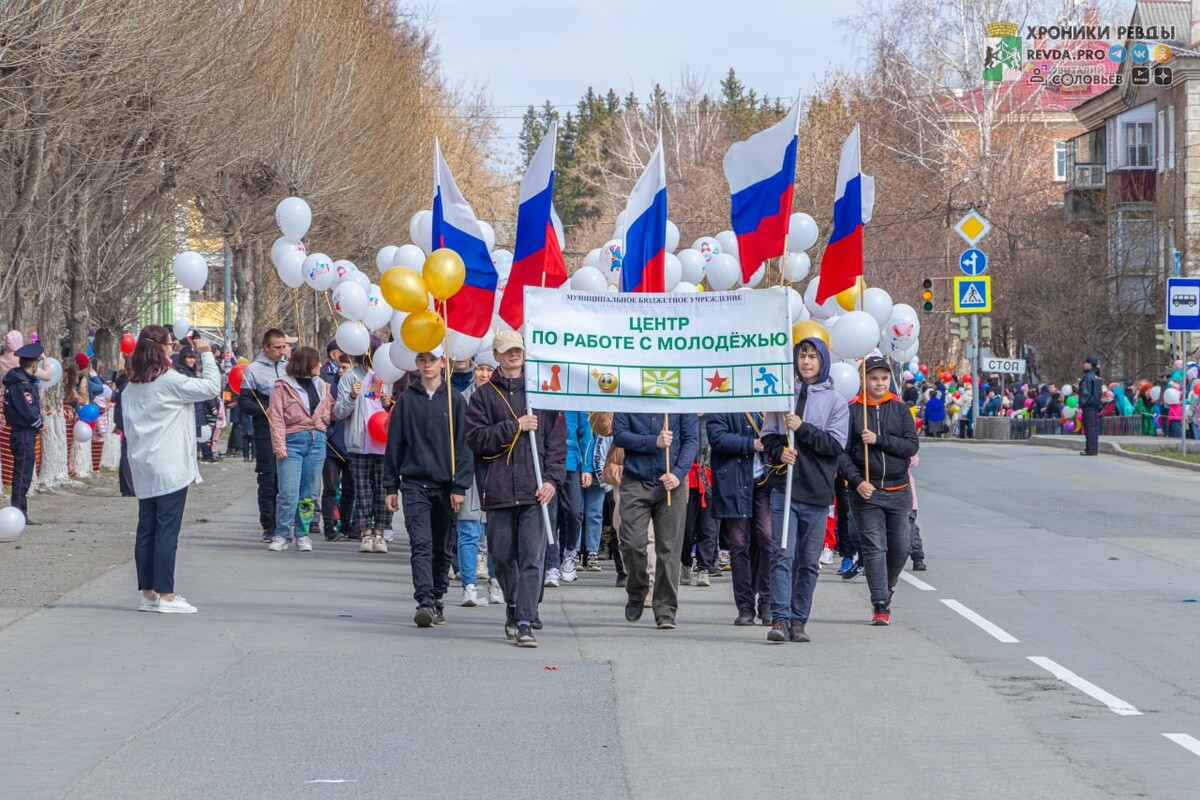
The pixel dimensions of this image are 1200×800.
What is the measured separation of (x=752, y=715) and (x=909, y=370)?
38.4 m

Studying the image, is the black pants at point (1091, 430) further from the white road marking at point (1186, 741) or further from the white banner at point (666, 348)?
the white road marking at point (1186, 741)

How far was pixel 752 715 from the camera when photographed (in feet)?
26.7

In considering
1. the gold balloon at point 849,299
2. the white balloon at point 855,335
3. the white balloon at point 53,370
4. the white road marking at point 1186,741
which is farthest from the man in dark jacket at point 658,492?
the white balloon at point 53,370

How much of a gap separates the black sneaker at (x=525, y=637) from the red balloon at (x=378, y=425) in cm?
541

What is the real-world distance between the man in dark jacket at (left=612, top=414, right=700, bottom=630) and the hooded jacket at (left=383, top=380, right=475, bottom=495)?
1.02 metres

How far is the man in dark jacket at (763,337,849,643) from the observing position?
34.6 feet

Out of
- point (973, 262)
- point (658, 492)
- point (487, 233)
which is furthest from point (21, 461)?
point (973, 262)

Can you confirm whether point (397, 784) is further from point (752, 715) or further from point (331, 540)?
point (331, 540)

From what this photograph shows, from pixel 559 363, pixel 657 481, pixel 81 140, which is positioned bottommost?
pixel 657 481

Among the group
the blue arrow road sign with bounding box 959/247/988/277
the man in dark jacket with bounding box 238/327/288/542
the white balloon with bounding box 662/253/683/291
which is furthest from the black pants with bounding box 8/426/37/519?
the blue arrow road sign with bounding box 959/247/988/277

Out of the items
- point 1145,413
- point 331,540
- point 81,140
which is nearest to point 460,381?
point 331,540

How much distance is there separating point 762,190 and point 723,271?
653 cm

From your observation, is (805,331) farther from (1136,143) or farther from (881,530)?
(1136,143)

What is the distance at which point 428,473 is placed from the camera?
36.3 ft
